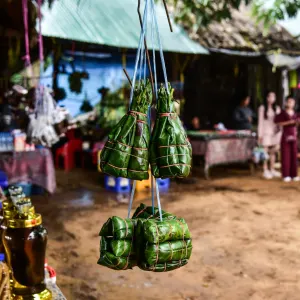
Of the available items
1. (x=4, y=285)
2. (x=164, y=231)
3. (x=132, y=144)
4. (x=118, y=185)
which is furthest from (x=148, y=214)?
(x=118, y=185)

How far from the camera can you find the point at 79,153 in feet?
38.4

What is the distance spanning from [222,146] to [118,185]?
274 cm

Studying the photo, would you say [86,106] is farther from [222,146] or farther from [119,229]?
[119,229]

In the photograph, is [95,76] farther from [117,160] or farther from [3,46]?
[117,160]

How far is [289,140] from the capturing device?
31.3ft

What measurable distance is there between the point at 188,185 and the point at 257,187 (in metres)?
1.41

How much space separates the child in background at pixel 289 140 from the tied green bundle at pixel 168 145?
7569 mm

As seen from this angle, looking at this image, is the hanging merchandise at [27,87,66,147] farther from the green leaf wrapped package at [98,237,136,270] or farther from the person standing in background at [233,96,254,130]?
the person standing in background at [233,96,254,130]

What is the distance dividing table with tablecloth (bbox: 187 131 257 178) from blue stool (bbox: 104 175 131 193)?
195 centimetres

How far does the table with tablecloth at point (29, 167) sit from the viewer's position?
23.3ft

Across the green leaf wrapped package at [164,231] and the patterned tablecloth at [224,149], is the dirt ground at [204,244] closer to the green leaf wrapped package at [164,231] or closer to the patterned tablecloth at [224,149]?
the patterned tablecloth at [224,149]

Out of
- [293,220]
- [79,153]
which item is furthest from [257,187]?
[79,153]

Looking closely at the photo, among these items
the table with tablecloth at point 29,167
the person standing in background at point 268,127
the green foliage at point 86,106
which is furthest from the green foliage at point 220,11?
the table with tablecloth at point 29,167

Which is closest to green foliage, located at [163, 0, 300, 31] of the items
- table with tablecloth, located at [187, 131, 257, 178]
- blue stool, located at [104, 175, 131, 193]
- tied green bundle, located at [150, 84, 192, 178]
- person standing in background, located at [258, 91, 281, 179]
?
person standing in background, located at [258, 91, 281, 179]
